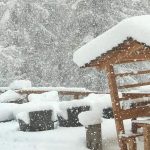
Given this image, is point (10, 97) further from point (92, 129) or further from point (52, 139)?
point (92, 129)

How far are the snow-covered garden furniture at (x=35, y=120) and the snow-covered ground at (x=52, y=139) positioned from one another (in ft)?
1.03

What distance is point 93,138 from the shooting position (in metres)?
11.2

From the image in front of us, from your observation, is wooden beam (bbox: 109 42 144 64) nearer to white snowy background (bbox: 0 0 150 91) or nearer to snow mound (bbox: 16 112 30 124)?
snow mound (bbox: 16 112 30 124)

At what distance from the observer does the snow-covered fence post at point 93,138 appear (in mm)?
11125

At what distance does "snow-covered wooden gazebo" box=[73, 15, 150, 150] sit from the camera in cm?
855

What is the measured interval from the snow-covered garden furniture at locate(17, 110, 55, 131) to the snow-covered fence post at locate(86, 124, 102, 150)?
268 centimetres

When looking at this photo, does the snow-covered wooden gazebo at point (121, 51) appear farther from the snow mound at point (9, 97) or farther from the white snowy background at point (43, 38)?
the white snowy background at point (43, 38)

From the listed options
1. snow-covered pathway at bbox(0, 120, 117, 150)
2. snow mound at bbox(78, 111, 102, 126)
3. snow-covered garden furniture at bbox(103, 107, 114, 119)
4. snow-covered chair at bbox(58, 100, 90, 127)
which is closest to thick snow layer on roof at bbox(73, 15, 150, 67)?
snow mound at bbox(78, 111, 102, 126)

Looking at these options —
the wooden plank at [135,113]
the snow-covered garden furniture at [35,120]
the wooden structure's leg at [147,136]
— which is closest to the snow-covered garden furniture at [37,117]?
the snow-covered garden furniture at [35,120]

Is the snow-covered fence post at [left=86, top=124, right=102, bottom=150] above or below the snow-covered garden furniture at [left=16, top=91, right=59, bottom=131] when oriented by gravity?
below

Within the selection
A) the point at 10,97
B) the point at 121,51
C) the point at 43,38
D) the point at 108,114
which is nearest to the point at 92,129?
the point at 121,51

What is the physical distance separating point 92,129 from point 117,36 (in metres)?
3.04

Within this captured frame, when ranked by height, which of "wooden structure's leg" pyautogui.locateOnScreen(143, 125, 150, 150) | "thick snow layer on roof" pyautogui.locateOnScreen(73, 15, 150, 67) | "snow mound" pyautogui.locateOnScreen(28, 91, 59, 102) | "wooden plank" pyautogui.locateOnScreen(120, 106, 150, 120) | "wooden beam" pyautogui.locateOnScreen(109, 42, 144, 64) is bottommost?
"wooden structure's leg" pyautogui.locateOnScreen(143, 125, 150, 150)

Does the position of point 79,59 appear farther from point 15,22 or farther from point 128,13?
point 15,22
